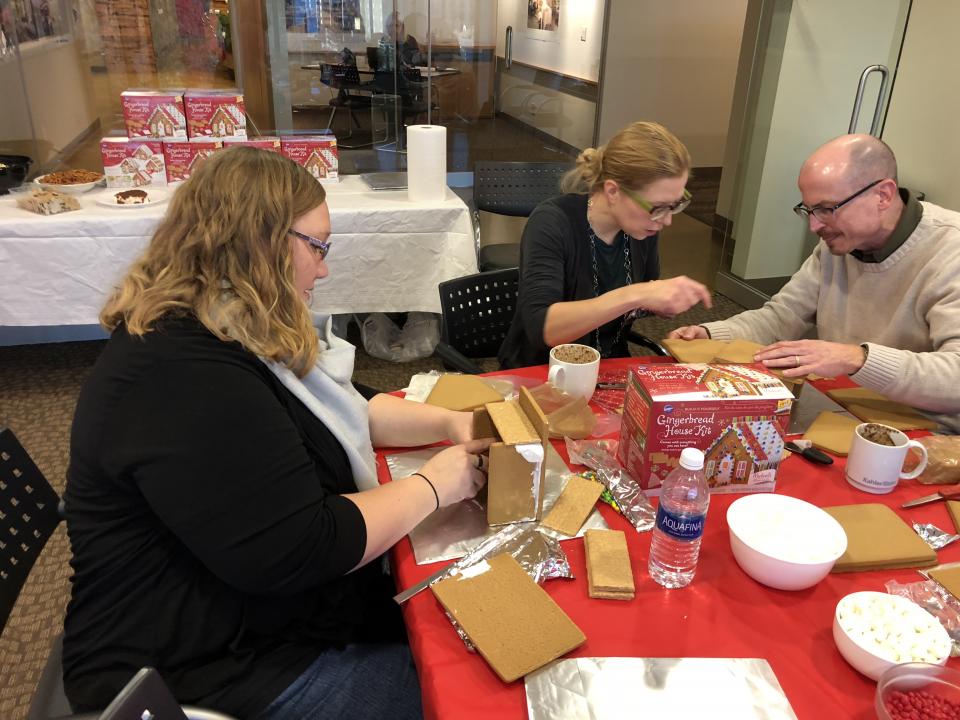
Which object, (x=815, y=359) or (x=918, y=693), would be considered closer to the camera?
(x=918, y=693)

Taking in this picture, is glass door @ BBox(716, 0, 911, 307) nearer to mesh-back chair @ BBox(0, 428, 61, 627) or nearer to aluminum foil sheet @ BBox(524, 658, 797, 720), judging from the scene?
aluminum foil sheet @ BBox(524, 658, 797, 720)

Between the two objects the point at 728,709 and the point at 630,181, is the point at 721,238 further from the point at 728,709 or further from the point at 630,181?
the point at 728,709

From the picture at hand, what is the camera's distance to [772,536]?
1054 mm

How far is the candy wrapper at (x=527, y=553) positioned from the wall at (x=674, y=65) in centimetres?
586

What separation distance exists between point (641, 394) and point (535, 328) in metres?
0.67

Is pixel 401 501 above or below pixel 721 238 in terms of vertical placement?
above

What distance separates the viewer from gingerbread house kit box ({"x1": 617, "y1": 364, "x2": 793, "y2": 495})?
44.6 inches

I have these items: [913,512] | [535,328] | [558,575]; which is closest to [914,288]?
[913,512]

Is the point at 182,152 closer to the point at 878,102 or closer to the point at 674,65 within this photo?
the point at 878,102

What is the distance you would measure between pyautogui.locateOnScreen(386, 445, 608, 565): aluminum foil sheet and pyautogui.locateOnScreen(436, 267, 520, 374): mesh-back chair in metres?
0.88

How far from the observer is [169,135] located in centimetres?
316

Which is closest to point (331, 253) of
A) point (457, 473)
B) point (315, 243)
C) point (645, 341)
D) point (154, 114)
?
point (154, 114)

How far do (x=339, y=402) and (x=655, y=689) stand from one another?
0.64m

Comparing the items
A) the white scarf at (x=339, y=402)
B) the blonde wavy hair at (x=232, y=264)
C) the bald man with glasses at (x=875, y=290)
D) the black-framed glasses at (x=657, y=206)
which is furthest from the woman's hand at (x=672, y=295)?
the blonde wavy hair at (x=232, y=264)
